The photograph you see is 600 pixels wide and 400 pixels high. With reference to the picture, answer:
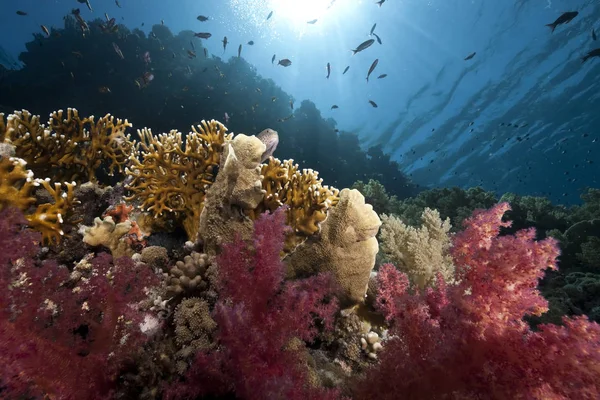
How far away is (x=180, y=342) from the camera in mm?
2135

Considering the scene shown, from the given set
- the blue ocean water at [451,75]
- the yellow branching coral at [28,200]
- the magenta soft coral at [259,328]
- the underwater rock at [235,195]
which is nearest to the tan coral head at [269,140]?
the underwater rock at [235,195]

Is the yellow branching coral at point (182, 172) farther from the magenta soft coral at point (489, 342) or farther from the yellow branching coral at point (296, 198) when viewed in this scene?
the magenta soft coral at point (489, 342)

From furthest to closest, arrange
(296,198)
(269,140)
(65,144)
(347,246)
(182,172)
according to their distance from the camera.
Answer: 1. (269,140)
2. (65,144)
3. (182,172)
4. (296,198)
5. (347,246)

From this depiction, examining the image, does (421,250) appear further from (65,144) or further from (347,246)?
(65,144)

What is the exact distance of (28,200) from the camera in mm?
2930

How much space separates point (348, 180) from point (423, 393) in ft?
61.6

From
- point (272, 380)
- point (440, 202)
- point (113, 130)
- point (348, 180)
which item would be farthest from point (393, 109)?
point (272, 380)

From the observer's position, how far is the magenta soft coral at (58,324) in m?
1.24

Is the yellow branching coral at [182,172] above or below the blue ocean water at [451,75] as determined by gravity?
below

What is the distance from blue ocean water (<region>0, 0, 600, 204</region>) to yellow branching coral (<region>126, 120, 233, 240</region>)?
1672 cm

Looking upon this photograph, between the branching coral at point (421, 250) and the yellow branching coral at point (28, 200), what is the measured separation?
13.4 feet

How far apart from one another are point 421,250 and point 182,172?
10.8 ft

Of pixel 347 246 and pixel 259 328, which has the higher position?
pixel 347 246

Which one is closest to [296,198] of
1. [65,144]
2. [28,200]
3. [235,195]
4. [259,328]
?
[235,195]
